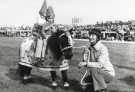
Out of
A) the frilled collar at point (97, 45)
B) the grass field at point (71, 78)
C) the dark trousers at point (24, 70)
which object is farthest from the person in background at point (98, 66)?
the dark trousers at point (24, 70)

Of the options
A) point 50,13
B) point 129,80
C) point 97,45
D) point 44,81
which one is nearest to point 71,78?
point 44,81

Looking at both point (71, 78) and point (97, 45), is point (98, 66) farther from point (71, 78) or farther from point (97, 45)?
point (71, 78)

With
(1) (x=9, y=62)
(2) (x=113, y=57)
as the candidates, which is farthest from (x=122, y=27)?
(1) (x=9, y=62)

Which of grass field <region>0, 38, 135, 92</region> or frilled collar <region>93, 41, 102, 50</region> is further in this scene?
grass field <region>0, 38, 135, 92</region>

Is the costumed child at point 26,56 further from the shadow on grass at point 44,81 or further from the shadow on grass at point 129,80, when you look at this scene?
the shadow on grass at point 129,80

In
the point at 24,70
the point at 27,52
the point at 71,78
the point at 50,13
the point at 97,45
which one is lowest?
the point at 71,78

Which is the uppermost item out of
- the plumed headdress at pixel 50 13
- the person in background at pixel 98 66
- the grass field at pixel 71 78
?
the plumed headdress at pixel 50 13

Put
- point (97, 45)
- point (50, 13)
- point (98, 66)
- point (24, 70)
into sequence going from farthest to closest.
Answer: point (24, 70) → point (50, 13) → point (97, 45) → point (98, 66)

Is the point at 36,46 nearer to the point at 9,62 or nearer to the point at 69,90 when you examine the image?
the point at 69,90

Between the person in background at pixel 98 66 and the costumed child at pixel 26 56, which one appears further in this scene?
the costumed child at pixel 26 56

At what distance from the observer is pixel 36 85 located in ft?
26.8

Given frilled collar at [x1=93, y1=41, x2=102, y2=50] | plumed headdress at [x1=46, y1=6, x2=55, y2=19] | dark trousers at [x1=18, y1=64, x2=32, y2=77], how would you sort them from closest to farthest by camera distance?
1. frilled collar at [x1=93, y1=41, x2=102, y2=50]
2. plumed headdress at [x1=46, y1=6, x2=55, y2=19]
3. dark trousers at [x1=18, y1=64, x2=32, y2=77]

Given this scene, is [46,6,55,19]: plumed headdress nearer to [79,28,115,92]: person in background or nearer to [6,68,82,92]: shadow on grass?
[79,28,115,92]: person in background

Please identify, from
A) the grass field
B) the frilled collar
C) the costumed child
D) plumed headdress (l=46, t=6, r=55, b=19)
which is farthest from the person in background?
the costumed child
